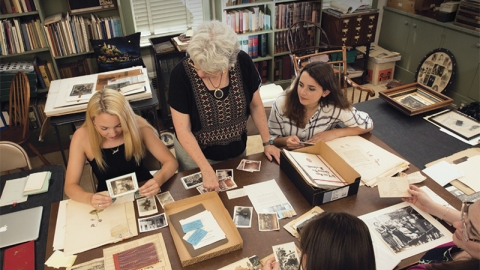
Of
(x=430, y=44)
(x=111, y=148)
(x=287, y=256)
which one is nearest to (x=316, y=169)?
(x=287, y=256)

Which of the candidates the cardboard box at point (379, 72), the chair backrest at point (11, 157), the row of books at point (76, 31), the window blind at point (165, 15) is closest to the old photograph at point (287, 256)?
the chair backrest at point (11, 157)

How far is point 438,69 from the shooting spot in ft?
13.1

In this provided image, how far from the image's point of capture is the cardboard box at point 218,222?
1.29 metres

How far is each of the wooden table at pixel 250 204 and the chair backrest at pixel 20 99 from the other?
169 cm

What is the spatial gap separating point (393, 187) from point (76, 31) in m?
3.05

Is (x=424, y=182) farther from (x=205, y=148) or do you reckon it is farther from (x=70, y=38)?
(x=70, y=38)

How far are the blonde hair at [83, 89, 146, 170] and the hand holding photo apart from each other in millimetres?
1211

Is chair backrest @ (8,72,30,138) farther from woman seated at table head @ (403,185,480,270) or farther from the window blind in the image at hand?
woman seated at table head @ (403,185,480,270)

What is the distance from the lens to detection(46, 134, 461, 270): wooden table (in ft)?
4.31

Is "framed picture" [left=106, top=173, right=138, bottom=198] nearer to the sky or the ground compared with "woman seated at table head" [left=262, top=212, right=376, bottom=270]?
nearer to the ground

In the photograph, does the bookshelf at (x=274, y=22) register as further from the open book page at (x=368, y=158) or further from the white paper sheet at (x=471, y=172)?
the white paper sheet at (x=471, y=172)

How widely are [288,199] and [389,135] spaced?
94 centimetres

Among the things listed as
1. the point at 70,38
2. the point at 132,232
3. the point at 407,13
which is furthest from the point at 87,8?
the point at 407,13

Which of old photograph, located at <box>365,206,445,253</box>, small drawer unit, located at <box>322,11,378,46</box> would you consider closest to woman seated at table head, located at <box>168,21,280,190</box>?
old photograph, located at <box>365,206,445,253</box>
